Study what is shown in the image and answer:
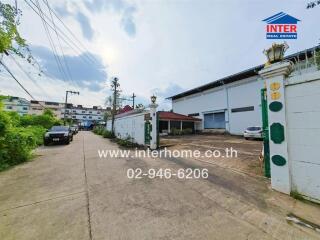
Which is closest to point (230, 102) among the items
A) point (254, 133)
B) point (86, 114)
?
point (254, 133)

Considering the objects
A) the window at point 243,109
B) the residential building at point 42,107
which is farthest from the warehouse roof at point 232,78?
the residential building at point 42,107

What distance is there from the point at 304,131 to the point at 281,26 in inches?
289

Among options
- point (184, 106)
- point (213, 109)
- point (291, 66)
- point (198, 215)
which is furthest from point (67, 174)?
point (184, 106)

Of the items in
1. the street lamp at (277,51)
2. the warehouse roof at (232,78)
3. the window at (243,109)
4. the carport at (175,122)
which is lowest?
the carport at (175,122)

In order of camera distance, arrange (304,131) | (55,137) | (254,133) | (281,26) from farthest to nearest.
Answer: (254,133), (55,137), (281,26), (304,131)

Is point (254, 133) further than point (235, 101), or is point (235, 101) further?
point (235, 101)

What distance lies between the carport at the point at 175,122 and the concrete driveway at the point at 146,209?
17345 millimetres

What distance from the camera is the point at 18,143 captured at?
254 inches

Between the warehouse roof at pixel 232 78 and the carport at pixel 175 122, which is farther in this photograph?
the carport at pixel 175 122

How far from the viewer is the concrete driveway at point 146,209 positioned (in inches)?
87.9

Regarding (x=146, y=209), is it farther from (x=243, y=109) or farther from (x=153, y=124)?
(x=243, y=109)

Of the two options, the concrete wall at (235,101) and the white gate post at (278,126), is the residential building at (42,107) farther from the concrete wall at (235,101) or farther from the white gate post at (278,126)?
the white gate post at (278,126)

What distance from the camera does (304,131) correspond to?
10.6 feet

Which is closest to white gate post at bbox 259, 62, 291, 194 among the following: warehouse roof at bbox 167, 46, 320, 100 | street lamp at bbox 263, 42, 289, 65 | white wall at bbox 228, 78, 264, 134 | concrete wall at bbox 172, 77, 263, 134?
street lamp at bbox 263, 42, 289, 65
